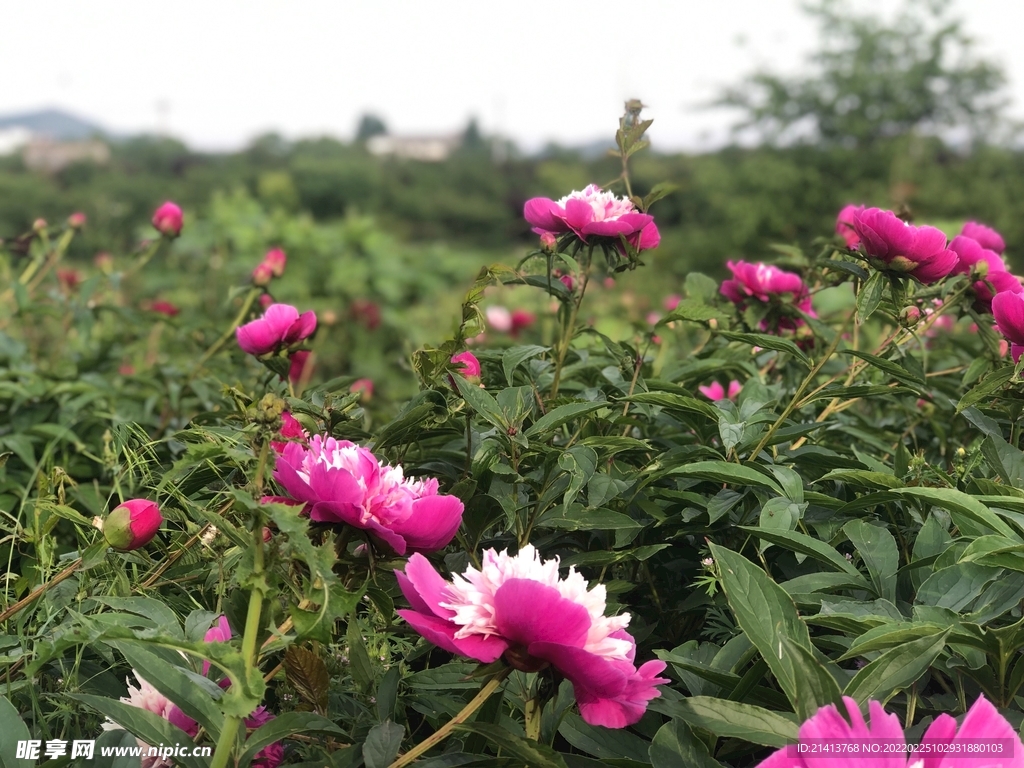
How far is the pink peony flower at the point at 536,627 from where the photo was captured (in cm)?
50

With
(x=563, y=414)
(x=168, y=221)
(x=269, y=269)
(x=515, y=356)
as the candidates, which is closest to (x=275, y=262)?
(x=269, y=269)

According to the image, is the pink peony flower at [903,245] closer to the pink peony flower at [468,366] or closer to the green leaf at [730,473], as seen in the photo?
the green leaf at [730,473]

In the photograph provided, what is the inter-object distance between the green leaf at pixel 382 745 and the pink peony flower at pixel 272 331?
44 cm

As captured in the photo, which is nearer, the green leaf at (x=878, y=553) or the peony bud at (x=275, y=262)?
the green leaf at (x=878, y=553)

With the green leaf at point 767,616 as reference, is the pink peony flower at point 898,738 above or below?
above

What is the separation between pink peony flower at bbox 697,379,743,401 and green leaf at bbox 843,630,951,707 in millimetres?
598

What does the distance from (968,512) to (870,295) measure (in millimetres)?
231

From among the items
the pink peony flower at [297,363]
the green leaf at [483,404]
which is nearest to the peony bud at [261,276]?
the pink peony flower at [297,363]

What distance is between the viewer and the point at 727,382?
49.7 inches

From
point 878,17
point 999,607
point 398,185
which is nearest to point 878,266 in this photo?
point 999,607

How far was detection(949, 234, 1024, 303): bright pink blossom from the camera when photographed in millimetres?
901

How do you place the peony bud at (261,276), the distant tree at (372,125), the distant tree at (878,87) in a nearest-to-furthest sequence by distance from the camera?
the peony bud at (261,276) < the distant tree at (878,87) < the distant tree at (372,125)

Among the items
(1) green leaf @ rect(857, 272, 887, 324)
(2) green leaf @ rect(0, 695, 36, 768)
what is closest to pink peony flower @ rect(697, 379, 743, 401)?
(1) green leaf @ rect(857, 272, 887, 324)

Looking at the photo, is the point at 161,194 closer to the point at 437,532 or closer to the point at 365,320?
the point at 365,320
